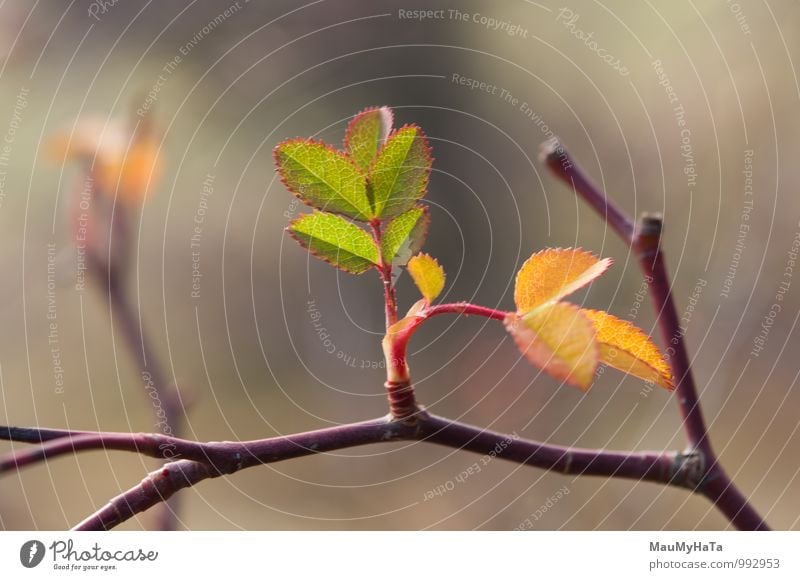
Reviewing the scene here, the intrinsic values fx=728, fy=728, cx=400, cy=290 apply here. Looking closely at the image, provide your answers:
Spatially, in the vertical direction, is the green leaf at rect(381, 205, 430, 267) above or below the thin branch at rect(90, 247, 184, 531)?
above

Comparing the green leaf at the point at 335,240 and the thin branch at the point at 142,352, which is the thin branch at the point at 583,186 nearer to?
the green leaf at the point at 335,240

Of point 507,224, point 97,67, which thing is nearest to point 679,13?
point 507,224

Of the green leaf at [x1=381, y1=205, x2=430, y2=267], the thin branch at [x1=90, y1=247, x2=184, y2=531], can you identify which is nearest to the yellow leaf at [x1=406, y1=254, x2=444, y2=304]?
the green leaf at [x1=381, y1=205, x2=430, y2=267]

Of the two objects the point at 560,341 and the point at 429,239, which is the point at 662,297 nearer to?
the point at 560,341

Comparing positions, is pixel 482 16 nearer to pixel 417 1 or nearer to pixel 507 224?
pixel 417 1

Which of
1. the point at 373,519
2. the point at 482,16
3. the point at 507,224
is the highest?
the point at 482,16

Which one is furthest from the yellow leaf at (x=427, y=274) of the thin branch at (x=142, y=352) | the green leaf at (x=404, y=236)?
the thin branch at (x=142, y=352)

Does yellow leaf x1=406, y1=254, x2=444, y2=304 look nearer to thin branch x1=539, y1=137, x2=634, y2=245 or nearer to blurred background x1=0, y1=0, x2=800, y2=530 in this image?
thin branch x1=539, y1=137, x2=634, y2=245
